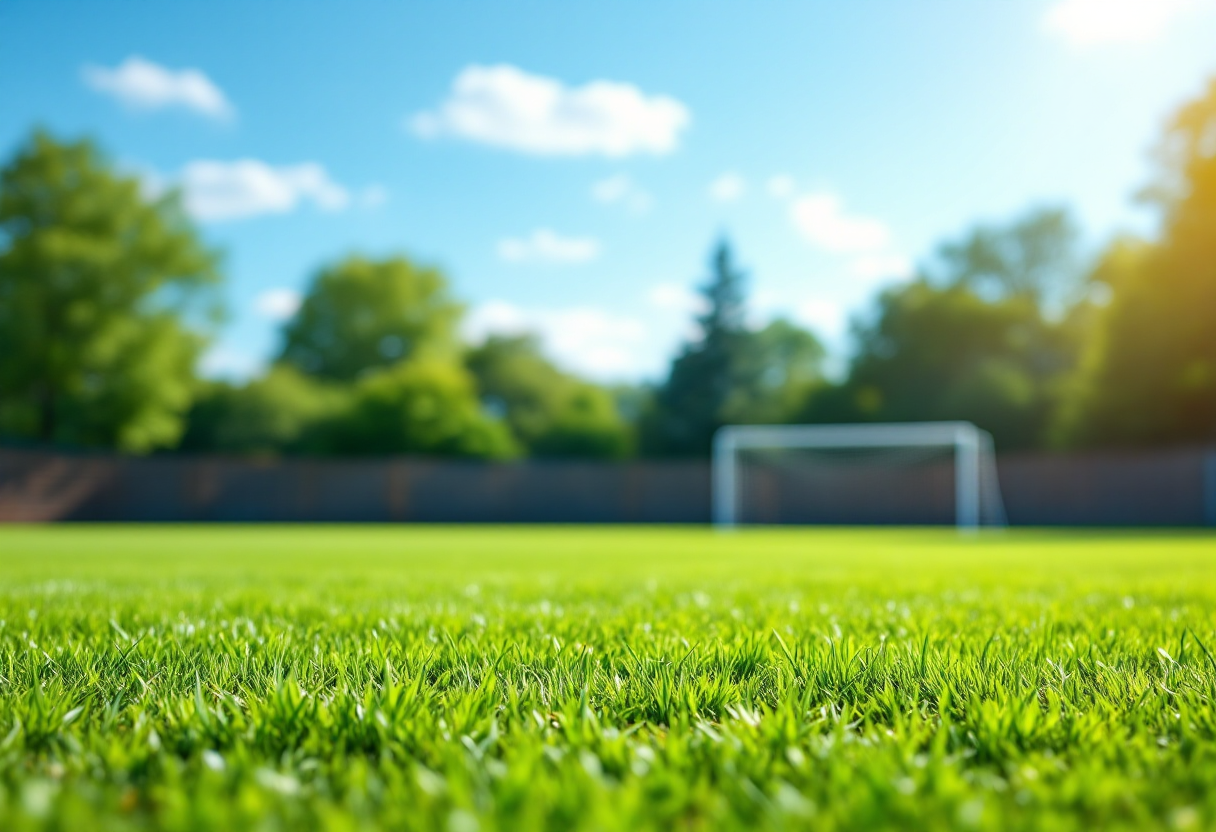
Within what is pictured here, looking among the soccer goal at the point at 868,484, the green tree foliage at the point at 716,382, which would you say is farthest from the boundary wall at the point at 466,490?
the green tree foliage at the point at 716,382

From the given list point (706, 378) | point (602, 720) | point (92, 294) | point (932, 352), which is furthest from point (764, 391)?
point (602, 720)

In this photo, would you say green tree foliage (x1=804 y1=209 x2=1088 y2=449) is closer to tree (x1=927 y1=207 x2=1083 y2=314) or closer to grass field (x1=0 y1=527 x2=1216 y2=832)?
tree (x1=927 y1=207 x2=1083 y2=314)

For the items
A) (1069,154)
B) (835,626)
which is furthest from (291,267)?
(835,626)

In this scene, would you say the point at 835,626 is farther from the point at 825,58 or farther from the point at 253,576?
the point at 825,58

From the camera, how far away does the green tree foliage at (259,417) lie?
45750 mm

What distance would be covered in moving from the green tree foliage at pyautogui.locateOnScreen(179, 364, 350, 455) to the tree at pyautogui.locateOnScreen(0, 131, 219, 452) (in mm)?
6966

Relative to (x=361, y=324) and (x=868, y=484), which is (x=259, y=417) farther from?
(x=868, y=484)

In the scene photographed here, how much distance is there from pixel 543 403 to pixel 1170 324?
34509mm

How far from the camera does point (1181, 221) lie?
31.8 metres

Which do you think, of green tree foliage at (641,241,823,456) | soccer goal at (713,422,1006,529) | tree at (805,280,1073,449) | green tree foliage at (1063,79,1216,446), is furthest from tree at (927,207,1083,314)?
soccer goal at (713,422,1006,529)

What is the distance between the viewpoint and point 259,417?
45.8 meters

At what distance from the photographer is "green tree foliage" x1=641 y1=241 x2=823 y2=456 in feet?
131

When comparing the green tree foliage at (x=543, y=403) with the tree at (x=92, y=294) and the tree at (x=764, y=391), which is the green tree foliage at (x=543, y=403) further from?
the tree at (x=92, y=294)

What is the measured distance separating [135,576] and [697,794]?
6.41 m
